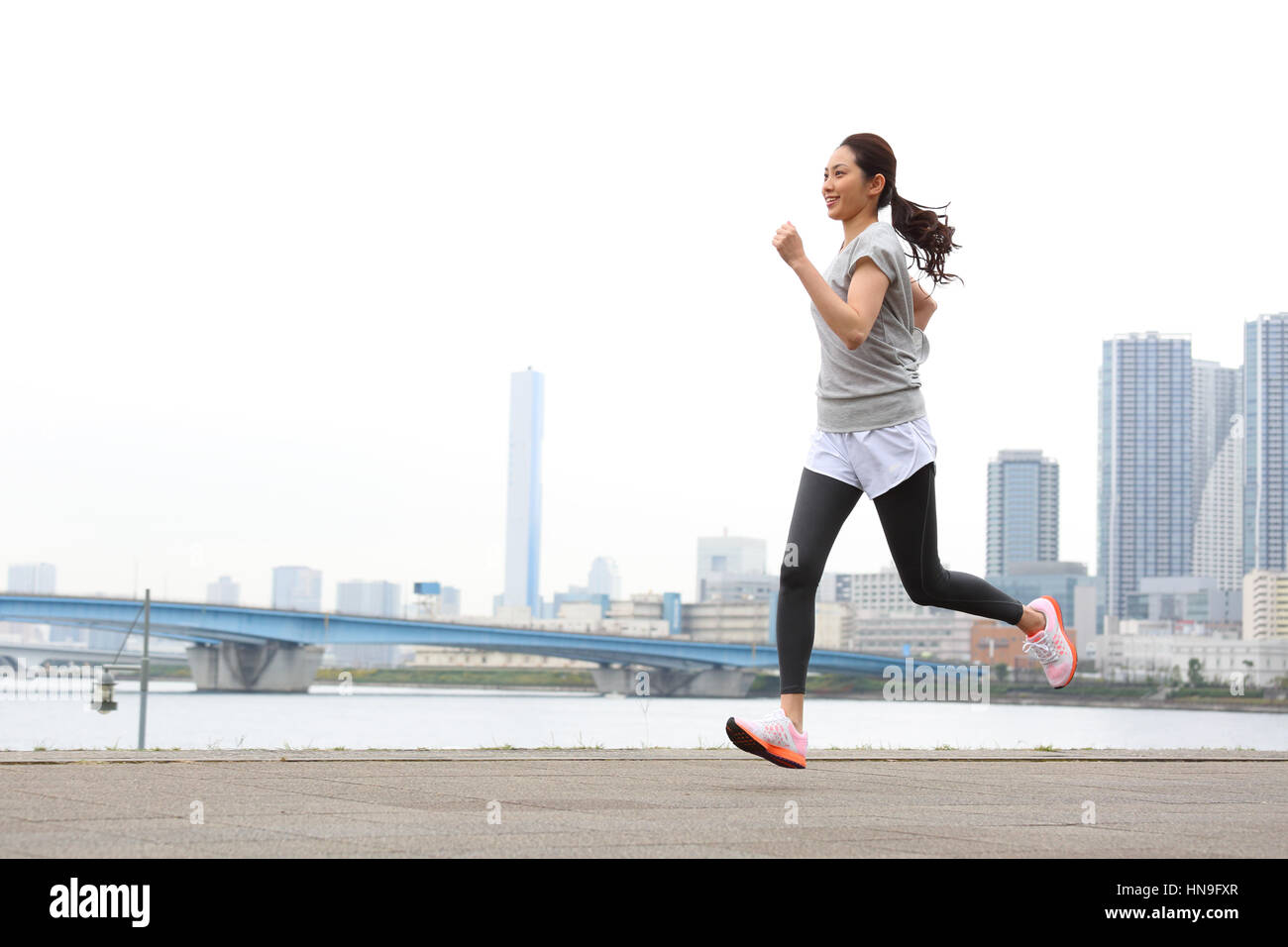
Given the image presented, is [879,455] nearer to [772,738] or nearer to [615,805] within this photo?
[772,738]

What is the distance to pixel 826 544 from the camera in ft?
14.8

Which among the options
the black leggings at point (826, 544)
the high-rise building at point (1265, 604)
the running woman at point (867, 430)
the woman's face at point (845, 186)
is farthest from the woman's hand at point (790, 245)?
the high-rise building at point (1265, 604)

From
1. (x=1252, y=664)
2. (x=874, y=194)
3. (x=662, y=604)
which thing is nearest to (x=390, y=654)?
(x=662, y=604)

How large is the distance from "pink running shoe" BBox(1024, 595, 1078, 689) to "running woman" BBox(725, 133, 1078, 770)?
15.8 inches

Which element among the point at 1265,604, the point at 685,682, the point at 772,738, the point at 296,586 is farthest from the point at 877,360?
the point at 296,586

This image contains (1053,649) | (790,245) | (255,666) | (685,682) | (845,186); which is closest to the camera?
(790,245)

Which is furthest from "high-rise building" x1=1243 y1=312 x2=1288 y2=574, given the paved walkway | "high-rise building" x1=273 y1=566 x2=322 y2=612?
the paved walkway

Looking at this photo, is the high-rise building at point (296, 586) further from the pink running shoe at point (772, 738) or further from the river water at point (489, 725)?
the pink running shoe at point (772, 738)

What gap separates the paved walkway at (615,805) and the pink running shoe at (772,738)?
10 cm

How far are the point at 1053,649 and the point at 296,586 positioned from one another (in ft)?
624

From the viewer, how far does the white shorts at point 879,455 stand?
446 cm

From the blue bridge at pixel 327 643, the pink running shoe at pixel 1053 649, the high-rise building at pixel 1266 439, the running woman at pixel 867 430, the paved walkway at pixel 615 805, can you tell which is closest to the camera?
the paved walkway at pixel 615 805

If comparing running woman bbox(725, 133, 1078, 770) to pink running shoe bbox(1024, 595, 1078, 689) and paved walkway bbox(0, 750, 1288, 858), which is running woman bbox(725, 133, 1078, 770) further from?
paved walkway bbox(0, 750, 1288, 858)

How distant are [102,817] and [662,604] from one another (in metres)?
127
